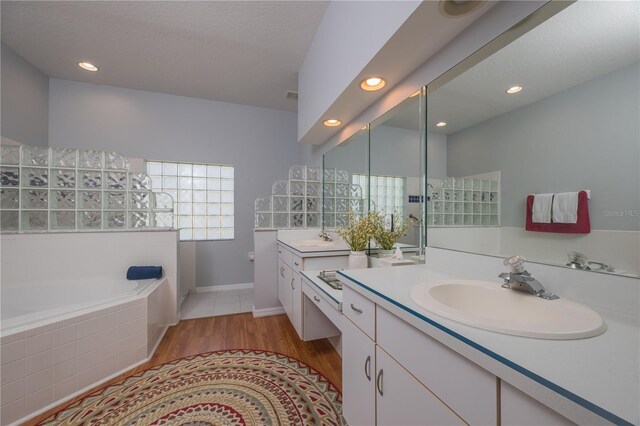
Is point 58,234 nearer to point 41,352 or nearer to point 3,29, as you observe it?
point 41,352

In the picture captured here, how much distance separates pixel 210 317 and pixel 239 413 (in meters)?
1.49

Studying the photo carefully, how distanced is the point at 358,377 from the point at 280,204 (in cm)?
207

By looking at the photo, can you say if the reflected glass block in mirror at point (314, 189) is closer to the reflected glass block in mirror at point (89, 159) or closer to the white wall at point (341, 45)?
the white wall at point (341, 45)

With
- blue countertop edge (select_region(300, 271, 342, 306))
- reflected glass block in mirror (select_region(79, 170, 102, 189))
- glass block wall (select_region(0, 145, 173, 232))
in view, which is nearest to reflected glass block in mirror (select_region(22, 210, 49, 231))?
glass block wall (select_region(0, 145, 173, 232))

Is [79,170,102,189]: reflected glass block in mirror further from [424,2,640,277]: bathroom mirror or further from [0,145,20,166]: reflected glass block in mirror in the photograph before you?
[424,2,640,277]: bathroom mirror

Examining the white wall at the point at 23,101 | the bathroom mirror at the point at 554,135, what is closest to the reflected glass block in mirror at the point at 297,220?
the bathroom mirror at the point at 554,135

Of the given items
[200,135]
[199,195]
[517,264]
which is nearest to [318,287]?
[517,264]

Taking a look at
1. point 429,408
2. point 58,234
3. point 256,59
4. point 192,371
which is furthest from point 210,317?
point 256,59

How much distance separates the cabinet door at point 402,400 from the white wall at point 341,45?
1.35 metres

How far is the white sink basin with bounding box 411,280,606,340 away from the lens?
1.83 feet

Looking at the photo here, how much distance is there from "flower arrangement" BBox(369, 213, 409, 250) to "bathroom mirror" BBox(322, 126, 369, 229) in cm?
29

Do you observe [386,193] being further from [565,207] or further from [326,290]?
[565,207]

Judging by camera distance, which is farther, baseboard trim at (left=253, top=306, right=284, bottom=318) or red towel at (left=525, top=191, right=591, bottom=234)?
baseboard trim at (left=253, top=306, right=284, bottom=318)

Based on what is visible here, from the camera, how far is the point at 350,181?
2365 mm
